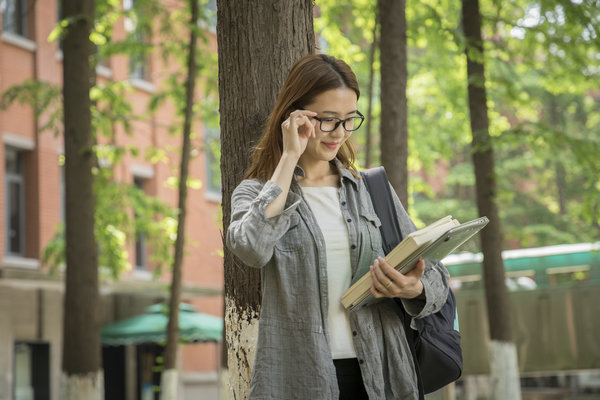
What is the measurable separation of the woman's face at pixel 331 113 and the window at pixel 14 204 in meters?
16.4

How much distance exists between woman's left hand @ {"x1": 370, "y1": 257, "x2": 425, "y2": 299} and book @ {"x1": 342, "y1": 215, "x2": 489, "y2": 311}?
0.03 metres

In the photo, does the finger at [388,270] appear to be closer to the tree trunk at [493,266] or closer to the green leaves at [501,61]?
the green leaves at [501,61]

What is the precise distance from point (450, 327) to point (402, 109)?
654cm

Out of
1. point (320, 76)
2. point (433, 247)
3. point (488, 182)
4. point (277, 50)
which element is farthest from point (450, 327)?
point (488, 182)

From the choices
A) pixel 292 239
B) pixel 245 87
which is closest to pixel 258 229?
pixel 292 239

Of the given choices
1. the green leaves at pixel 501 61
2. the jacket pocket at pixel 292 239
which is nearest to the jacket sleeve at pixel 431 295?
the jacket pocket at pixel 292 239

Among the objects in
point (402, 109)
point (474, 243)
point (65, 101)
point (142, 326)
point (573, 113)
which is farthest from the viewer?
point (573, 113)

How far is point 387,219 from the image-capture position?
338cm

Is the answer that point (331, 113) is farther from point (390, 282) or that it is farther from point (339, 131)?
point (390, 282)

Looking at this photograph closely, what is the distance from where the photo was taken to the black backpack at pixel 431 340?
3.23 m

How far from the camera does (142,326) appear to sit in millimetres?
19469

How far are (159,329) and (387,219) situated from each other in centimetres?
1606

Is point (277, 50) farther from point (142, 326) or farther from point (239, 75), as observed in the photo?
point (142, 326)

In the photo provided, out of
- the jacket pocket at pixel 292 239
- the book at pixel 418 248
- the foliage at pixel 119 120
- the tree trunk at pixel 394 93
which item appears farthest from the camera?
the foliage at pixel 119 120
